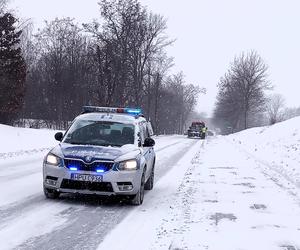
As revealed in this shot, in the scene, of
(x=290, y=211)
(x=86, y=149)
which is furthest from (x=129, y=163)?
(x=290, y=211)

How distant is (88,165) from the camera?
8.64 m

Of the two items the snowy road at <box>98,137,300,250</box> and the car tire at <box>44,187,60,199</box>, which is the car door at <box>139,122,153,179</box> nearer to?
the snowy road at <box>98,137,300,250</box>

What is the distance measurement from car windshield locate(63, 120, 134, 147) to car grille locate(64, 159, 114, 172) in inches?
40.7

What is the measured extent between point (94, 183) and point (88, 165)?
0.33m

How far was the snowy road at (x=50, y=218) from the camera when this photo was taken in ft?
20.6

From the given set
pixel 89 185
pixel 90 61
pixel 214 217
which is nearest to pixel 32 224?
pixel 89 185

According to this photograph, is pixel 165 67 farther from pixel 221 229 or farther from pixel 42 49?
pixel 221 229

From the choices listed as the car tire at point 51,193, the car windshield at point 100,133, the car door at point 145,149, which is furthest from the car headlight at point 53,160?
the car door at point 145,149

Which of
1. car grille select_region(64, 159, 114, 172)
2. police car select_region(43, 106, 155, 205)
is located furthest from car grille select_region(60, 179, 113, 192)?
car grille select_region(64, 159, 114, 172)

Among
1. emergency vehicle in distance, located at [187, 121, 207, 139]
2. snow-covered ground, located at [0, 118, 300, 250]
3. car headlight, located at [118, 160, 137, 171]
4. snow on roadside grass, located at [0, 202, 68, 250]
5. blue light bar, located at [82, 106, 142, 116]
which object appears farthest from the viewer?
emergency vehicle in distance, located at [187, 121, 207, 139]

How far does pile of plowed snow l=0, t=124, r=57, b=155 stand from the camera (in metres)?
25.0

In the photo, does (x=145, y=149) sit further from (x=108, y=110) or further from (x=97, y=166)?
(x=97, y=166)

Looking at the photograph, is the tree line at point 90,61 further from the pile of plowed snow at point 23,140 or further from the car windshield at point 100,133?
the car windshield at point 100,133

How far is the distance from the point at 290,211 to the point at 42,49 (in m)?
59.8
